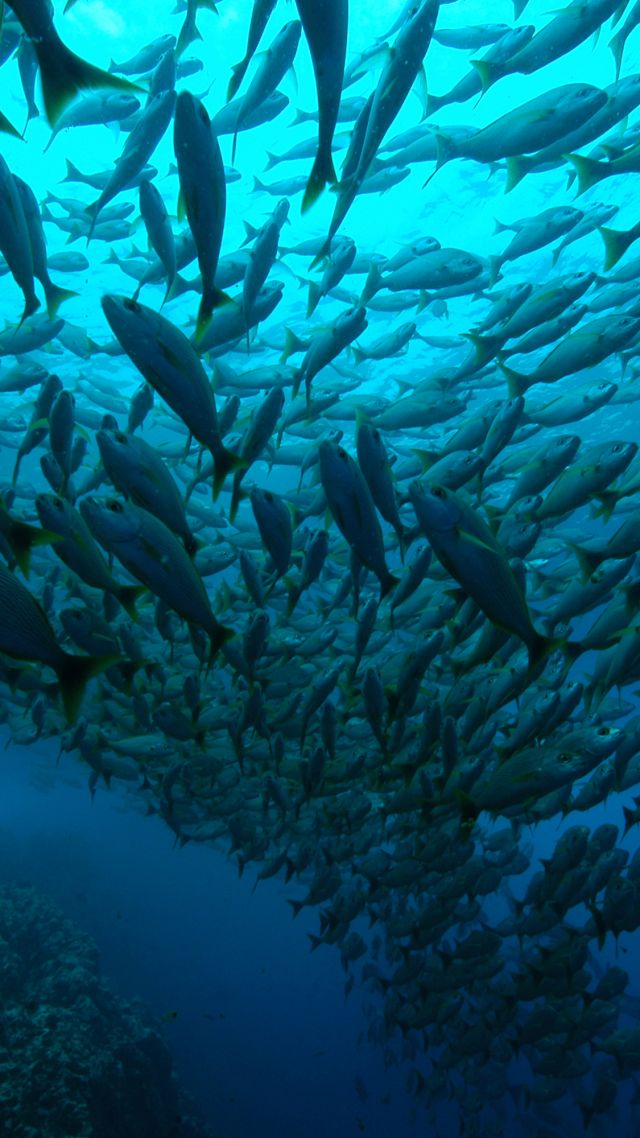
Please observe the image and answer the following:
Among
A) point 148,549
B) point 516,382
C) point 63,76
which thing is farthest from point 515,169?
point 148,549

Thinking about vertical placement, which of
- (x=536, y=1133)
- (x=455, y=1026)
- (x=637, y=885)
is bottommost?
(x=536, y=1133)

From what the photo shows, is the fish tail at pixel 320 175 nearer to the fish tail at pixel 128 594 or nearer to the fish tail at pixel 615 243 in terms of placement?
the fish tail at pixel 128 594

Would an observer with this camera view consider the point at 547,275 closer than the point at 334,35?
No

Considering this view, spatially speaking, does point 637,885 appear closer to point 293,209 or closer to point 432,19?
point 432,19

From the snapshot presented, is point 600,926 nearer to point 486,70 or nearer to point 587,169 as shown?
point 587,169

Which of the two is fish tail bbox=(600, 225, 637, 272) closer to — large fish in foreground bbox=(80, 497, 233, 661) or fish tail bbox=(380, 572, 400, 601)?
fish tail bbox=(380, 572, 400, 601)

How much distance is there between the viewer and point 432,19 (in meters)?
2.70

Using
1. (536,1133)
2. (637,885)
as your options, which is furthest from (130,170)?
(536,1133)

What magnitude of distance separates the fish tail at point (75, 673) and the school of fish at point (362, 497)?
0.01 metres

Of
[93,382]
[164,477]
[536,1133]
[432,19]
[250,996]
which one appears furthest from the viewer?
[250,996]

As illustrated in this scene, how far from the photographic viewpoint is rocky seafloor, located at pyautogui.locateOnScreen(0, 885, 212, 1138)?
9078 millimetres

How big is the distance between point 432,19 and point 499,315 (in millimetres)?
3426

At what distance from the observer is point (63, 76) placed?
1.93 m

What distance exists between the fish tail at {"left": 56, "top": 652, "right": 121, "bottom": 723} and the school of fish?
0.04ft
